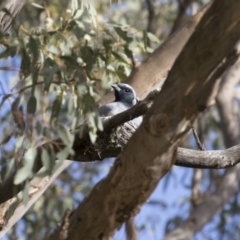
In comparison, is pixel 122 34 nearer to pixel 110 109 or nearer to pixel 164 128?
pixel 110 109

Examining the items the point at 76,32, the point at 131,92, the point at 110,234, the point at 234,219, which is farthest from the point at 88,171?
the point at 110,234

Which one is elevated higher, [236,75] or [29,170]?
[29,170]

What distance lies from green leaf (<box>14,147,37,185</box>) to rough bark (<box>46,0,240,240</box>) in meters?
0.22

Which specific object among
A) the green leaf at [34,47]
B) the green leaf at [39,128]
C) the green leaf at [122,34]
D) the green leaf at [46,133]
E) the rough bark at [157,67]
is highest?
the green leaf at [34,47]

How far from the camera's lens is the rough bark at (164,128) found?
220 cm

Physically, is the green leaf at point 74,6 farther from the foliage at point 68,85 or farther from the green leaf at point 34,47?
the green leaf at point 34,47

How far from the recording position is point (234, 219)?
23.5 feet

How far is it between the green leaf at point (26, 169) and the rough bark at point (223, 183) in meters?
3.32

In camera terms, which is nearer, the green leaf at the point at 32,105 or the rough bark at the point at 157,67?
the green leaf at the point at 32,105

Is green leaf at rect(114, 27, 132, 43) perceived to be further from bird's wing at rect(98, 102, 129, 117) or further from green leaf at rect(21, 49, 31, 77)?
green leaf at rect(21, 49, 31, 77)

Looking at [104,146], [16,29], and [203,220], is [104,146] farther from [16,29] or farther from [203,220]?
[203,220]

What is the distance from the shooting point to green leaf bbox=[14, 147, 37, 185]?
233 cm

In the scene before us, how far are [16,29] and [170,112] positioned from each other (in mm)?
1080

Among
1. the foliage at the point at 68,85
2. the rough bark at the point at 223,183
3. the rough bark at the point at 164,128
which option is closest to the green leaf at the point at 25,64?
the foliage at the point at 68,85
